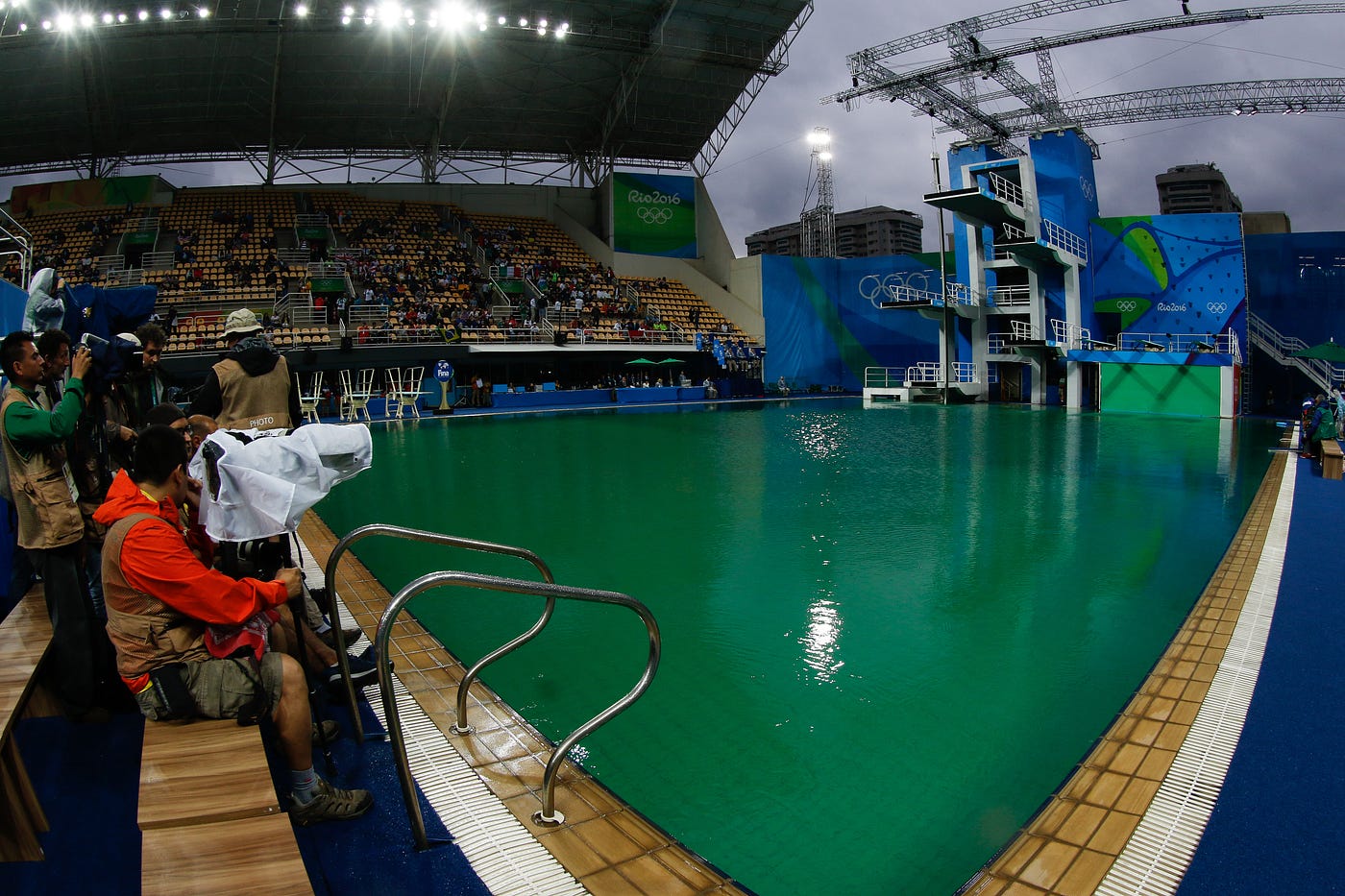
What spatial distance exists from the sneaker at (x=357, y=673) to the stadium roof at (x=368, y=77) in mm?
21901

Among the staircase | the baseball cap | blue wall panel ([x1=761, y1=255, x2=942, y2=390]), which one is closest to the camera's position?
the baseball cap

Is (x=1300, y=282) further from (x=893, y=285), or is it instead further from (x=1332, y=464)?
(x=1332, y=464)

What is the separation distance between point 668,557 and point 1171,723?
3.47m

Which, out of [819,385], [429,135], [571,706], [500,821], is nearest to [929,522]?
[571,706]

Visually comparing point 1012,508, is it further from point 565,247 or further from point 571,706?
point 565,247

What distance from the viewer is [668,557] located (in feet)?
19.1

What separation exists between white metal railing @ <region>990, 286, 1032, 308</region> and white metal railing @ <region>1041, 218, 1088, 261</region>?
159 cm

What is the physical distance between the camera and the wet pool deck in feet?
6.91

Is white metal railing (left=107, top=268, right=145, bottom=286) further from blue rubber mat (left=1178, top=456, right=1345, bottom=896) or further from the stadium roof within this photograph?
blue rubber mat (left=1178, top=456, right=1345, bottom=896)

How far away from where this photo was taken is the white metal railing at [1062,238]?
23.6 metres

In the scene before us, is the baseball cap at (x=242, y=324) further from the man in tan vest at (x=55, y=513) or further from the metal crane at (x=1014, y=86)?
the metal crane at (x=1014, y=86)

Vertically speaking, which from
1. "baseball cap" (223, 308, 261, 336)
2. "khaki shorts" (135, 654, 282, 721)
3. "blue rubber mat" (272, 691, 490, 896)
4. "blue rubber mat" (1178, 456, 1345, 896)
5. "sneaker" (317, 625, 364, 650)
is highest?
"baseball cap" (223, 308, 261, 336)

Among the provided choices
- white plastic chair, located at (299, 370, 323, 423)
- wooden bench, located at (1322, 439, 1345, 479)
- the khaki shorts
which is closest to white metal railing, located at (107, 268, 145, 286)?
white plastic chair, located at (299, 370, 323, 423)

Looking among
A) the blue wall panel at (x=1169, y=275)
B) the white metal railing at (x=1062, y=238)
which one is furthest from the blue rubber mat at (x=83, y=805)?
the blue wall panel at (x=1169, y=275)
